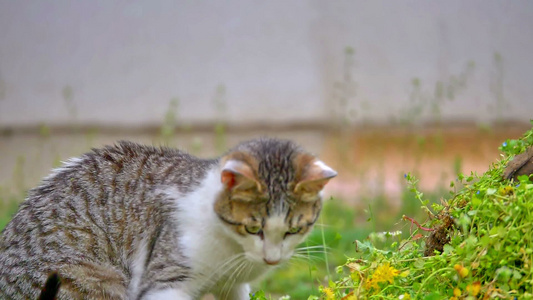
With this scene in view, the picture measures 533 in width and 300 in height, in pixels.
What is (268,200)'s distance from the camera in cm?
241

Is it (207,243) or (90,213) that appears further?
(90,213)

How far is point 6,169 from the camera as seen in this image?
6773 mm

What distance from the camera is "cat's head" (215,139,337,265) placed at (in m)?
2.40

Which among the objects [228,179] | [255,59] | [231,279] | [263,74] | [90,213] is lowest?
[231,279]

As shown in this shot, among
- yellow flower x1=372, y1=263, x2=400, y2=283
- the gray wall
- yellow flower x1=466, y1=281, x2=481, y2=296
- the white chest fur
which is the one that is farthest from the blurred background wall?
yellow flower x1=466, y1=281, x2=481, y2=296

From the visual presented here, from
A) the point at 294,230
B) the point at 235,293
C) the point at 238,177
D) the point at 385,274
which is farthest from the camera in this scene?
the point at 235,293

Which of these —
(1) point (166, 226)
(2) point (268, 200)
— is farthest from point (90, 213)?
(2) point (268, 200)

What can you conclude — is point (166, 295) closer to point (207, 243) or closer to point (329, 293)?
point (207, 243)

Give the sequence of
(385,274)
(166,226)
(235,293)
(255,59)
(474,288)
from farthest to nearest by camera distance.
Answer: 1. (255,59)
2. (235,293)
3. (166,226)
4. (385,274)
5. (474,288)

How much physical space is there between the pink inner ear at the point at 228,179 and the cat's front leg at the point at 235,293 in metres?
0.63

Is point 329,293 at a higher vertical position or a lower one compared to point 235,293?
higher

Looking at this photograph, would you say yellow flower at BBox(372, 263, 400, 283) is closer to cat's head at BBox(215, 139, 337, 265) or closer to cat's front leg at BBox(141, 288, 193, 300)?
cat's head at BBox(215, 139, 337, 265)

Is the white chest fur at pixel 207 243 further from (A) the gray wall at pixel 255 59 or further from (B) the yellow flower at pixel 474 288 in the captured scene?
(A) the gray wall at pixel 255 59

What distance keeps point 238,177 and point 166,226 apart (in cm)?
46
